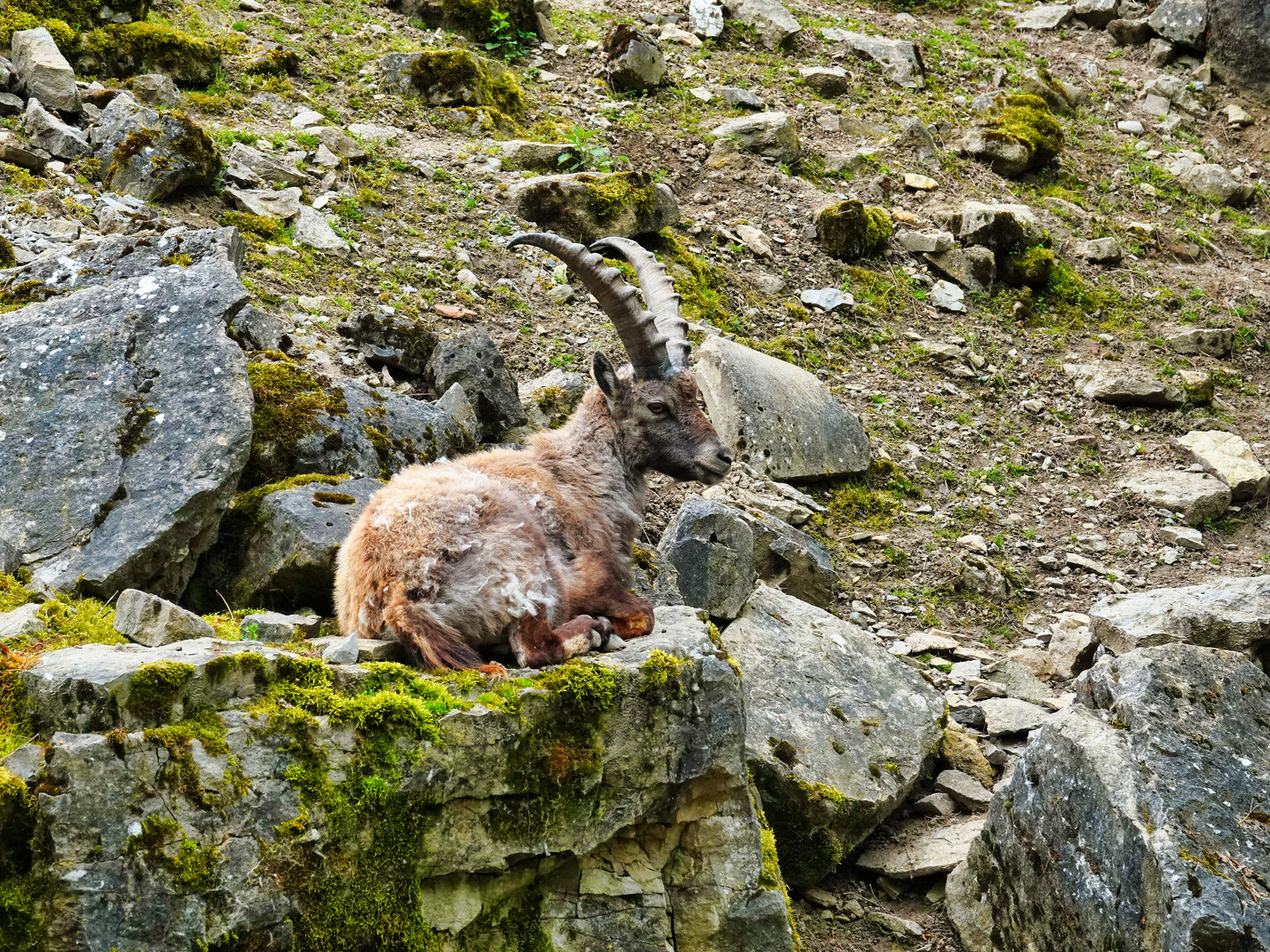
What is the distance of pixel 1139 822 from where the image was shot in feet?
18.5

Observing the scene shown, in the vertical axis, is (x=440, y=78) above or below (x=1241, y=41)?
below

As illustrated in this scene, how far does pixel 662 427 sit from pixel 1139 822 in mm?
3719

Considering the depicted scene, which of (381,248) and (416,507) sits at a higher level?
(416,507)

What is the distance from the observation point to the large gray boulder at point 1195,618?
24.0 ft

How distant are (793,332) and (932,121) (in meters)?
6.78

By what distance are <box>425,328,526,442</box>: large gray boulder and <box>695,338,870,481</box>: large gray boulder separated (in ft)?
7.87

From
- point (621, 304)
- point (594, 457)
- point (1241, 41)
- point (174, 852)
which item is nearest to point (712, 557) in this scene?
point (594, 457)

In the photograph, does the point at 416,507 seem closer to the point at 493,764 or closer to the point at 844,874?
the point at 493,764

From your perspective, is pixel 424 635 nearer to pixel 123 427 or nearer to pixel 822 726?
pixel 123 427

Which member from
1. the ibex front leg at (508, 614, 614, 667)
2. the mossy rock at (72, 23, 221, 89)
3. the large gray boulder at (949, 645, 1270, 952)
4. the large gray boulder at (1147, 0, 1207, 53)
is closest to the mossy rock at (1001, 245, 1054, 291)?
the large gray boulder at (1147, 0, 1207, 53)

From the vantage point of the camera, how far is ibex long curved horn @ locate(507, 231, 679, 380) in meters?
6.88

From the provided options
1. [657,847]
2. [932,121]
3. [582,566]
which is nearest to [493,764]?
[657,847]

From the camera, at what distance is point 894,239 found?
15.2 meters

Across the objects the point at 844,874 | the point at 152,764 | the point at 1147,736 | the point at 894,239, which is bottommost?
the point at 844,874
